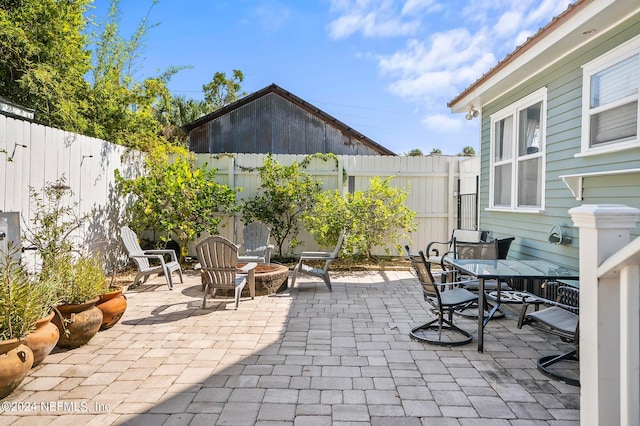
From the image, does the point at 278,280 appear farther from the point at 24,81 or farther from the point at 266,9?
the point at 266,9

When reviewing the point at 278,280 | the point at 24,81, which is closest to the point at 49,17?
the point at 24,81

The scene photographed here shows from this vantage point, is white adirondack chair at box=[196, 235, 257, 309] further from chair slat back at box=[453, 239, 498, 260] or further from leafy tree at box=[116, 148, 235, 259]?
chair slat back at box=[453, 239, 498, 260]

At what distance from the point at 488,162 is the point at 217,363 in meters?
5.28

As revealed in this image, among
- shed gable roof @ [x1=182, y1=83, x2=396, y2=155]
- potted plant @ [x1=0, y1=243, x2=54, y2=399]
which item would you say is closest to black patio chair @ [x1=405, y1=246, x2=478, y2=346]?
potted plant @ [x1=0, y1=243, x2=54, y2=399]

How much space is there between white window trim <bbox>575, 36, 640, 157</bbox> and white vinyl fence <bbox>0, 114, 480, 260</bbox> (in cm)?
355

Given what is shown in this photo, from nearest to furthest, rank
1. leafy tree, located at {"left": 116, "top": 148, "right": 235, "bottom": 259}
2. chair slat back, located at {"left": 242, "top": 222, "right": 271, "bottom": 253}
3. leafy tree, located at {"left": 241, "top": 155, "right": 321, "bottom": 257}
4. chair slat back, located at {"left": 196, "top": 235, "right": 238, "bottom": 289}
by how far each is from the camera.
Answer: chair slat back, located at {"left": 196, "top": 235, "right": 238, "bottom": 289} < leafy tree, located at {"left": 116, "top": 148, "right": 235, "bottom": 259} < chair slat back, located at {"left": 242, "top": 222, "right": 271, "bottom": 253} < leafy tree, located at {"left": 241, "top": 155, "right": 321, "bottom": 257}

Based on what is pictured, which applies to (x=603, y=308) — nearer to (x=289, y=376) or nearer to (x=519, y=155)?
(x=289, y=376)

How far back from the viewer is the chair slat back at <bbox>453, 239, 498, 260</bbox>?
193 inches

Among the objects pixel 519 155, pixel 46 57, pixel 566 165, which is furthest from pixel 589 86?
pixel 46 57

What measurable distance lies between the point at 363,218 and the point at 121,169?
4357 millimetres

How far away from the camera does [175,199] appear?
258 inches

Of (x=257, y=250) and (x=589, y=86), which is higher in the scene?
(x=589, y=86)

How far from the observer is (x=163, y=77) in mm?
8578

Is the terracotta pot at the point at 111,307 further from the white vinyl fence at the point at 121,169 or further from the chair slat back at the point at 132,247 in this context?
the chair slat back at the point at 132,247
